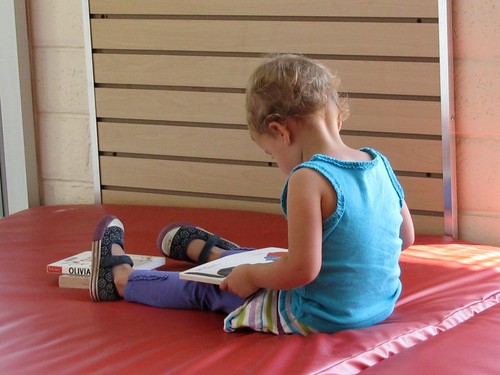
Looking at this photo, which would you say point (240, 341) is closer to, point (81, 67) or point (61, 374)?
point (61, 374)

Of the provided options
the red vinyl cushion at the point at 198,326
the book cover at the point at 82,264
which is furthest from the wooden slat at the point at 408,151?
the book cover at the point at 82,264

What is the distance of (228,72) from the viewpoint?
329 cm

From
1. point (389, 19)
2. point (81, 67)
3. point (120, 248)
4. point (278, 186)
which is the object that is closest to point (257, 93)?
point (120, 248)

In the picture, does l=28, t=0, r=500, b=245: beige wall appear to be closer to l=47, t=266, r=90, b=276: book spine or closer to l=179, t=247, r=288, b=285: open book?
l=179, t=247, r=288, b=285: open book

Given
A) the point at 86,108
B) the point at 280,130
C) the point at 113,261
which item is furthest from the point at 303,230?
the point at 86,108

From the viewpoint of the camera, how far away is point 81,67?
3.60 metres

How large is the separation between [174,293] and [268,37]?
1.26m

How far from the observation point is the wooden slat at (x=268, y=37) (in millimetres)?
2939

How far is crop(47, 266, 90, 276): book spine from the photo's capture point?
2.47 meters

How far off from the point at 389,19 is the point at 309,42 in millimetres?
295

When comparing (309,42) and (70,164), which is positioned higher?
(309,42)

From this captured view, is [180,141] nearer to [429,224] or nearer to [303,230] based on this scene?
[429,224]

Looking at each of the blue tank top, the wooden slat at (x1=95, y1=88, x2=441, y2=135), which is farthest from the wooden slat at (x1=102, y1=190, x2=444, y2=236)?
the blue tank top

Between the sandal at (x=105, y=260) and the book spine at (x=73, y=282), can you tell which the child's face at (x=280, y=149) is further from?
the book spine at (x=73, y=282)
